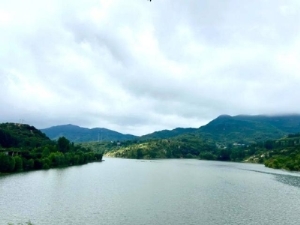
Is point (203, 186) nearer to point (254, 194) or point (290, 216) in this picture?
point (254, 194)

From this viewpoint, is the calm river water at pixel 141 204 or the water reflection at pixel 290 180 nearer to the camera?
the calm river water at pixel 141 204

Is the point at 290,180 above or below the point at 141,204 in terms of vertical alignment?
above

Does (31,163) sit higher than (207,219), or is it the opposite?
(31,163)

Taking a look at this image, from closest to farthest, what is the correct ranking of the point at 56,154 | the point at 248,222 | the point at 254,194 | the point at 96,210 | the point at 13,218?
the point at 13,218
the point at 248,222
the point at 96,210
the point at 254,194
the point at 56,154

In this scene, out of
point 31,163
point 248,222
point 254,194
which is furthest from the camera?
point 31,163

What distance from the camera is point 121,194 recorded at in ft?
324

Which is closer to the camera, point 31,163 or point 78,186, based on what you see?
point 78,186

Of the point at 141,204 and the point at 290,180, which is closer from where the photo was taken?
the point at 141,204

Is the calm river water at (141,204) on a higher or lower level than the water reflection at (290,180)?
lower

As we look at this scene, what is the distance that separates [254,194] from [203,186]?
73.6 feet

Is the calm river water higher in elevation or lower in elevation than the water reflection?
lower

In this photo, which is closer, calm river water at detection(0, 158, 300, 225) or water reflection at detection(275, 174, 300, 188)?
calm river water at detection(0, 158, 300, 225)

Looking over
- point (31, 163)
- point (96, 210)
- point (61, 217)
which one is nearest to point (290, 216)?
point (96, 210)

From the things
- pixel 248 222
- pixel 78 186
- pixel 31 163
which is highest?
pixel 31 163
